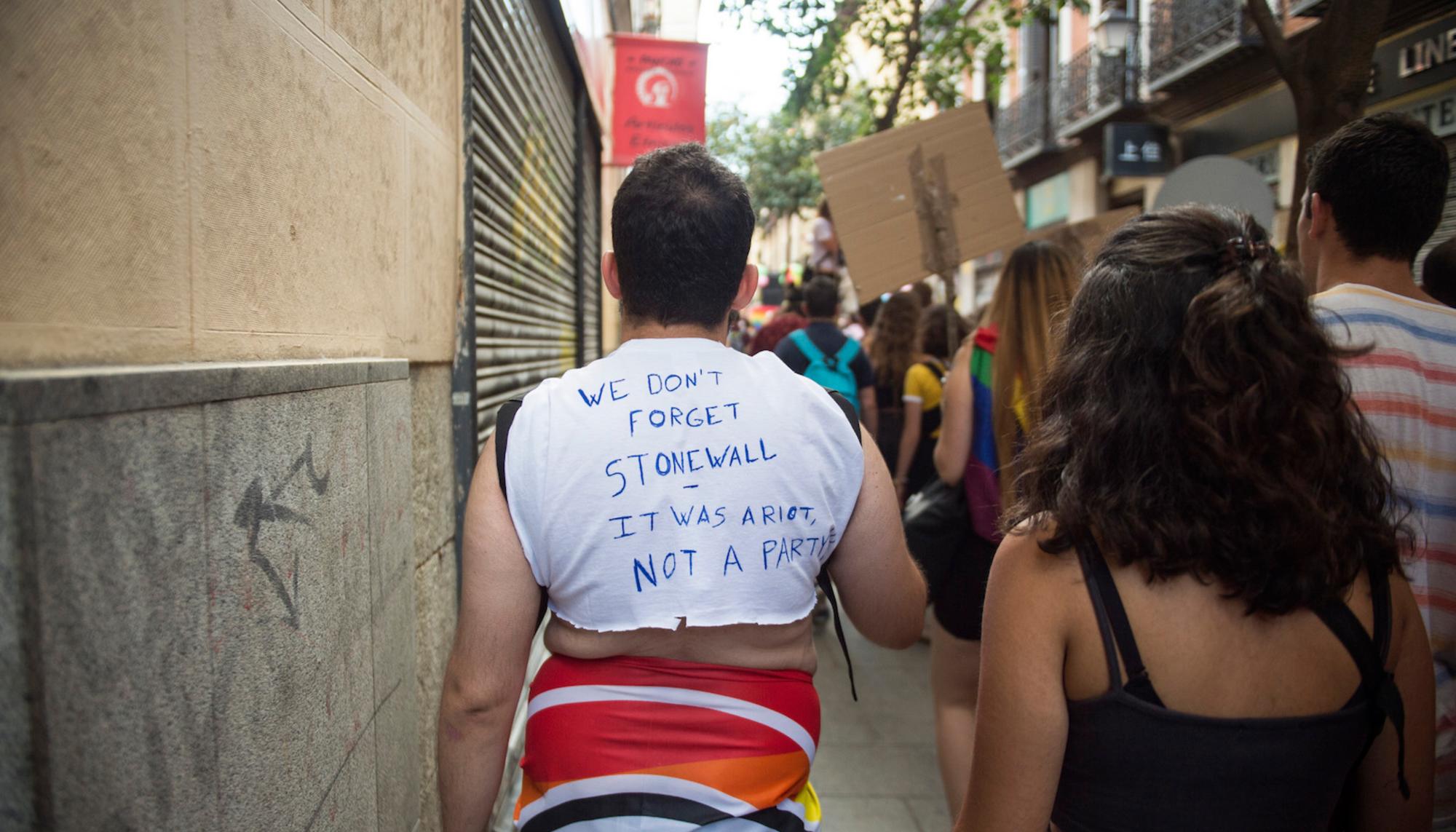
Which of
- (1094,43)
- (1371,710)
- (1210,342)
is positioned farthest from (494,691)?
(1094,43)

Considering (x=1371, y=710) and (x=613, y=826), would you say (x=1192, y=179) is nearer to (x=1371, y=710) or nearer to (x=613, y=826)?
(x=1371, y=710)

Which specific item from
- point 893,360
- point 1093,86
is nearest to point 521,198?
point 893,360

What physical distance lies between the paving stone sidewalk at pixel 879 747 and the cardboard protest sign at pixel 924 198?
2029 millimetres

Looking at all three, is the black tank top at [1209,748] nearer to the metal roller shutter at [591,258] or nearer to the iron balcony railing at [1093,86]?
the metal roller shutter at [591,258]

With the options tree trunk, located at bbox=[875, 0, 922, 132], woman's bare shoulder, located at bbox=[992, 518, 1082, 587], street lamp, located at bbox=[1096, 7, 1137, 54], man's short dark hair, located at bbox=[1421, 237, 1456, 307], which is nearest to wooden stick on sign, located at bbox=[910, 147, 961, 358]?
man's short dark hair, located at bbox=[1421, 237, 1456, 307]

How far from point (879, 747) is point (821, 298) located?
8.38 ft

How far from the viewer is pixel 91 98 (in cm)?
134

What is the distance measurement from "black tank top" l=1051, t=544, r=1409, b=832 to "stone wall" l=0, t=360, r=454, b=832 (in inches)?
50.1

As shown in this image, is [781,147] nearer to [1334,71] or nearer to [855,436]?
[1334,71]

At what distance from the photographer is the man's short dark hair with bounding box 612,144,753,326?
1754mm

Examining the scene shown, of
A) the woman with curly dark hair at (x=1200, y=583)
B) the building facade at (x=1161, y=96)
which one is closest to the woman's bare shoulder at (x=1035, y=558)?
the woman with curly dark hair at (x=1200, y=583)

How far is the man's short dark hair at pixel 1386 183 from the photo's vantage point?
222 centimetres

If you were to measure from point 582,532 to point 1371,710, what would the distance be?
121 centimetres

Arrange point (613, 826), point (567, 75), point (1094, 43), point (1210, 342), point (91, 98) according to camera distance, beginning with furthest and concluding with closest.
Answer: point (1094, 43), point (567, 75), point (613, 826), point (1210, 342), point (91, 98)
